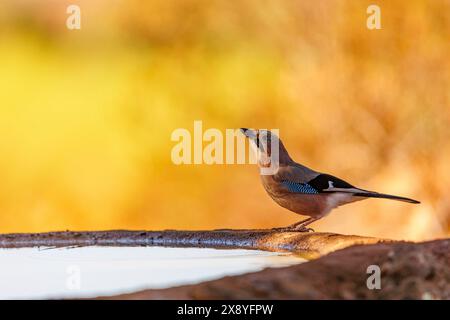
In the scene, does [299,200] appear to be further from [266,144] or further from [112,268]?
[112,268]

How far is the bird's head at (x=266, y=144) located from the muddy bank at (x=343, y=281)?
1640 mm

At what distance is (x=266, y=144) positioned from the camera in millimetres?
3799

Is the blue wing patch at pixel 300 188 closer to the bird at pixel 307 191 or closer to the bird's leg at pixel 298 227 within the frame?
the bird at pixel 307 191

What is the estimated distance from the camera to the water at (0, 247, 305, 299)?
7.07 ft

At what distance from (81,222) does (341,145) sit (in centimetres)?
169

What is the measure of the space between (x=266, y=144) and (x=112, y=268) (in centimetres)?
133

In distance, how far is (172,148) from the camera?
579 cm

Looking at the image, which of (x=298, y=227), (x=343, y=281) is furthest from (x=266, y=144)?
(x=343, y=281)

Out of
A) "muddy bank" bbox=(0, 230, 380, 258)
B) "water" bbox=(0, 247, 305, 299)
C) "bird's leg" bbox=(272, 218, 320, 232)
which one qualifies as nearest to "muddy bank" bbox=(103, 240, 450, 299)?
"water" bbox=(0, 247, 305, 299)

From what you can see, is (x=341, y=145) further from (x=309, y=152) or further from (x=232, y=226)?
(x=232, y=226)

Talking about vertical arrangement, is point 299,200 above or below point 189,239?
above

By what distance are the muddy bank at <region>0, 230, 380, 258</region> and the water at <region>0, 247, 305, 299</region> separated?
0.14 m

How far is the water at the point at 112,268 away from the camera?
2154 millimetres

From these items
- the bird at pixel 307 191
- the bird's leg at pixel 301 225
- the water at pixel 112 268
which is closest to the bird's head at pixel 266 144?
the bird at pixel 307 191
